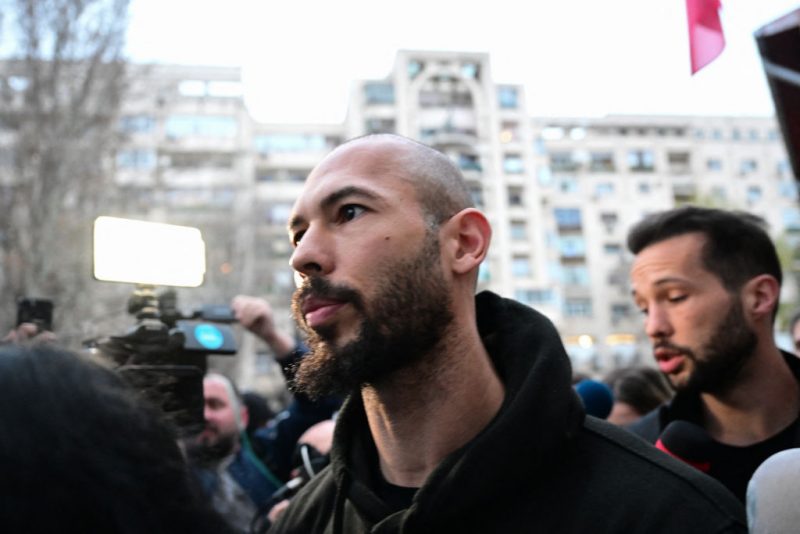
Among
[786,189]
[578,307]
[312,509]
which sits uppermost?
[786,189]

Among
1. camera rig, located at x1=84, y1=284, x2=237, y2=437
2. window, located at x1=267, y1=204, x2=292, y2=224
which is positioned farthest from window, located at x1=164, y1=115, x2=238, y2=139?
camera rig, located at x1=84, y1=284, x2=237, y2=437

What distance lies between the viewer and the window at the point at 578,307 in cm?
5050

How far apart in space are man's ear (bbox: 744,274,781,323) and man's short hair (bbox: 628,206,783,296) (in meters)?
0.02

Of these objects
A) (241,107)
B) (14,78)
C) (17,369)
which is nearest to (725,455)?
(17,369)

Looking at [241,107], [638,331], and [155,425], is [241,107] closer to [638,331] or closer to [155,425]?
[638,331]

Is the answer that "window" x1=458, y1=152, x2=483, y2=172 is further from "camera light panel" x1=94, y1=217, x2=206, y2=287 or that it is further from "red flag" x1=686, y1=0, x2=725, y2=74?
"camera light panel" x1=94, y1=217, x2=206, y2=287

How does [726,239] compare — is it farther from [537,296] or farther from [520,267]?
[520,267]

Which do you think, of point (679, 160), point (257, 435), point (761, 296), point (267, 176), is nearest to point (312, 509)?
point (761, 296)

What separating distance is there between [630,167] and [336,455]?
54859mm

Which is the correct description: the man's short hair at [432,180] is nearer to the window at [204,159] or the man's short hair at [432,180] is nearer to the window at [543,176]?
the window at [204,159]

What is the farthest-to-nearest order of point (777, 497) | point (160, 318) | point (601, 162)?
point (601, 162), point (160, 318), point (777, 497)

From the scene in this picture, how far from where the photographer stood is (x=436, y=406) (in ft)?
5.90

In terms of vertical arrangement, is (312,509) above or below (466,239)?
below

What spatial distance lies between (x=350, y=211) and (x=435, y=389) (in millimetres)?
463
